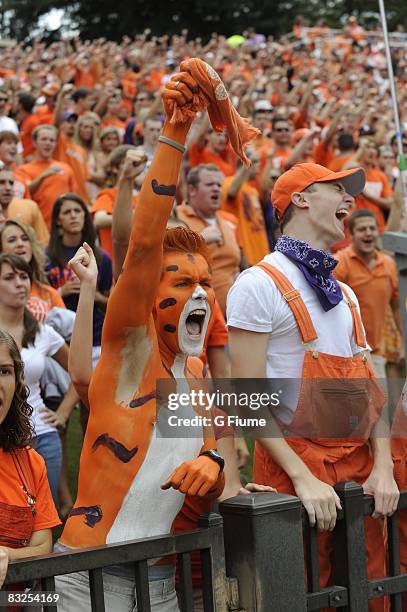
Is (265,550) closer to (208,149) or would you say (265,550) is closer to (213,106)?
(213,106)

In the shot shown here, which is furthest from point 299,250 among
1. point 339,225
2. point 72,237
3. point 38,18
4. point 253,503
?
point 38,18

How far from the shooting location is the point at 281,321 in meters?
3.60

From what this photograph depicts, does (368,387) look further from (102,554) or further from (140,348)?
(102,554)

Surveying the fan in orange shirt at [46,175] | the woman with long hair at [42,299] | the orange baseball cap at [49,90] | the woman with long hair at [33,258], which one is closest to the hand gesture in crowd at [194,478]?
the woman with long hair at [42,299]

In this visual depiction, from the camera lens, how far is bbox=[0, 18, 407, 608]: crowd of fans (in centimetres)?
562

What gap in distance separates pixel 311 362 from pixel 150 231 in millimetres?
803

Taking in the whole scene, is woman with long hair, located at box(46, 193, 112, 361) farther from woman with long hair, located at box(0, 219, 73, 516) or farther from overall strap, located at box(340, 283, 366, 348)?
overall strap, located at box(340, 283, 366, 348)

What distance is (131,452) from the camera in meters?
3.16

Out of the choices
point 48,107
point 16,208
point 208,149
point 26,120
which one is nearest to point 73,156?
point 208,149

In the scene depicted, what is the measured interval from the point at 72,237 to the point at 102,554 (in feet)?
14.2

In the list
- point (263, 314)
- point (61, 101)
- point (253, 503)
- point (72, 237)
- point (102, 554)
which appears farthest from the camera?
point (61, 101)

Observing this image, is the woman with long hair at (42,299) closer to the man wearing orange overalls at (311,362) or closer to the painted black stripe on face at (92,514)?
the man wearing orange overalls at (311,362)

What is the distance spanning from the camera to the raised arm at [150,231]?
308 cm

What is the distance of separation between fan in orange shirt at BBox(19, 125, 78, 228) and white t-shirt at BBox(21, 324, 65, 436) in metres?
3.70
